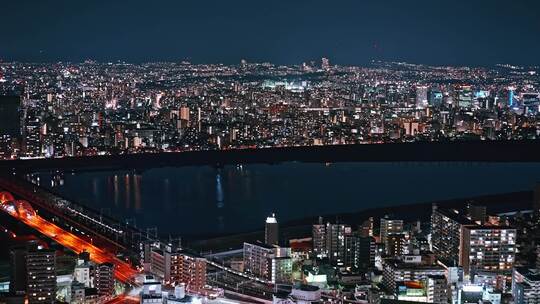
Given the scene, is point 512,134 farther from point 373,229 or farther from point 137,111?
point 373,229

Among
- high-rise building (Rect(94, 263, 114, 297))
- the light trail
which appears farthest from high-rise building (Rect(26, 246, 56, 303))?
the light trail

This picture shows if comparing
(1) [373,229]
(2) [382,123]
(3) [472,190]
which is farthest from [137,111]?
(1) [373,229]

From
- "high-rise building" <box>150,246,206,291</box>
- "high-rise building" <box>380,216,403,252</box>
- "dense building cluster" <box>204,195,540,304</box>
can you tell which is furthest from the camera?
"high-rise building" <box>380,216,403,252</box>

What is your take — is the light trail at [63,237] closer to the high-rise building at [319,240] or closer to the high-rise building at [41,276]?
the high-rise building at [41,276]

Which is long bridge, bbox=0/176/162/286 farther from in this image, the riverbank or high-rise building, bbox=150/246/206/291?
the riverbank

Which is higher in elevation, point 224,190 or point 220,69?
point 220,69

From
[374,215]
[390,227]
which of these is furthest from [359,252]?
[374,215]
